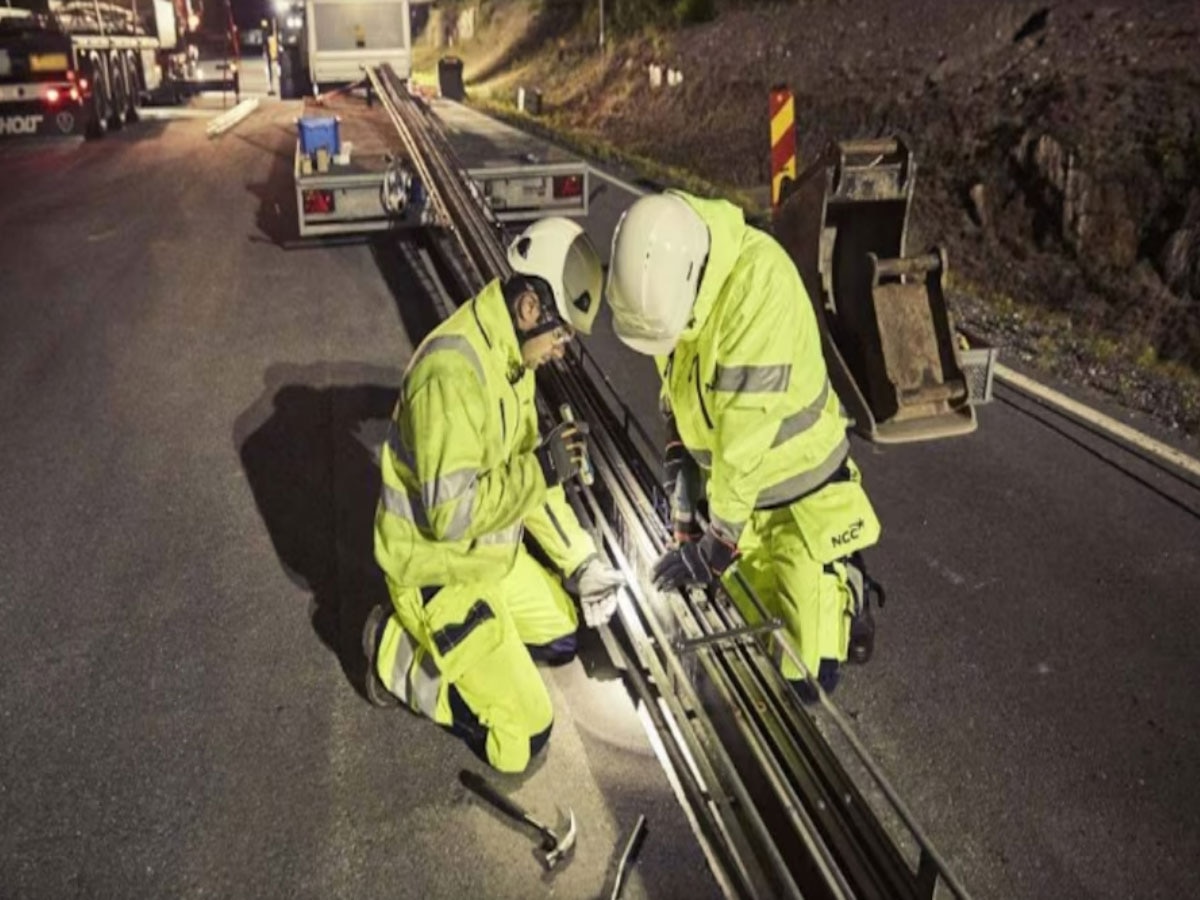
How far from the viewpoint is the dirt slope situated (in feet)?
25.0

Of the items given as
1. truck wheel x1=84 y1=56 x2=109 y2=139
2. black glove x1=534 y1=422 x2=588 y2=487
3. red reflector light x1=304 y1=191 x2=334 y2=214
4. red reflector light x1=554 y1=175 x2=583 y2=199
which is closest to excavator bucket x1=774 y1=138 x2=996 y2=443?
black glove x1=534 y1=422 x2=588 y2=487

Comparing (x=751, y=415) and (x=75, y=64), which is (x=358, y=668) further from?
(x=75, y=64)

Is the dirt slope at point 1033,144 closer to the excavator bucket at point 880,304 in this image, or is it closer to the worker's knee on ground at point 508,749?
the excavator bucket at point 880,304

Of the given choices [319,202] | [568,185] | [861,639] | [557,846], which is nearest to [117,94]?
[319,202]

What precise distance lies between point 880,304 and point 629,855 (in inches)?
133

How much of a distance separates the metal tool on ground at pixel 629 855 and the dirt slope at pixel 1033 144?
4161mm

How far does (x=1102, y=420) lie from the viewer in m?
5.72

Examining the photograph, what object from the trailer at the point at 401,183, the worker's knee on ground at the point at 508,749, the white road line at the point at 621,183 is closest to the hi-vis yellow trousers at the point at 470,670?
the worker's knee on ground at the point at 508,749

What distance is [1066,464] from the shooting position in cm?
527

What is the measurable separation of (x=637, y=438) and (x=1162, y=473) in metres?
2.64

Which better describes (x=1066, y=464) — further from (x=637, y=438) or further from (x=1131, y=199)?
(x=1131, y=199)

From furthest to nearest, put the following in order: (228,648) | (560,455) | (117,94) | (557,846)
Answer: (117,94) < (228,648) < (560,455) < (557,846)

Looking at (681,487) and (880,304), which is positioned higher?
(880,304)

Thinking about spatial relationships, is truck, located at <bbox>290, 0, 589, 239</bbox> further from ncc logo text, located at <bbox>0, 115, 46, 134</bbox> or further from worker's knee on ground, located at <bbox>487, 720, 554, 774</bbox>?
ncc logo text, located at <bbox>0, 115, 46, 134</bbox>
